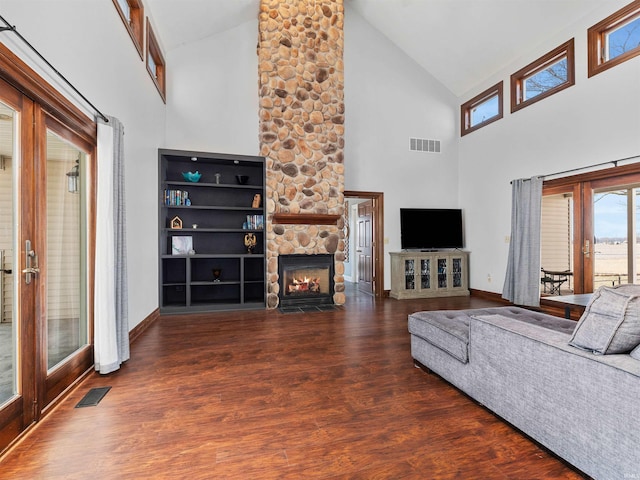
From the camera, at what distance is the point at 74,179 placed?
2.68m

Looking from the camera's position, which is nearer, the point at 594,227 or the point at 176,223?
the point at 594,227

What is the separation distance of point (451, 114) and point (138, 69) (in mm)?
6047

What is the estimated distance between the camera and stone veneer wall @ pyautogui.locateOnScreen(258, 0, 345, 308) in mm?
5500

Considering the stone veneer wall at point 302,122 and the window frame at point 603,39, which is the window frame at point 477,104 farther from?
the stone veneer wall at point 302,122

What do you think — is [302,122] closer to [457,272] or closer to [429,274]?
[429,274]

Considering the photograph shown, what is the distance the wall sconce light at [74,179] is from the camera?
261 centimetres

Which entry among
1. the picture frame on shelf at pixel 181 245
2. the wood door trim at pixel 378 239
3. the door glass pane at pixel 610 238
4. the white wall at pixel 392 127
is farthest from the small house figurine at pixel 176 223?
the door glass pane at pixel 610 238

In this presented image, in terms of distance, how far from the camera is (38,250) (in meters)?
2.12

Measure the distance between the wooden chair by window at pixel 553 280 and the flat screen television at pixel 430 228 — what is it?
6.03 feet

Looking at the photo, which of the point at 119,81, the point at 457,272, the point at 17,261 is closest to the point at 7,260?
the point at 17,261

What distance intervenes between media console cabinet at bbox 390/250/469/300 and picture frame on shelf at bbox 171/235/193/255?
152 inches

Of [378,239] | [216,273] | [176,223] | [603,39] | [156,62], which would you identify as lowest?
[216,273]

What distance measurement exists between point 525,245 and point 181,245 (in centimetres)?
574

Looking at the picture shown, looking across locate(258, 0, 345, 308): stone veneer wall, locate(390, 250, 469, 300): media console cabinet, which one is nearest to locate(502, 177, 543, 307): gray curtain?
locate(390, 250, 469, 300): media console cabinet
